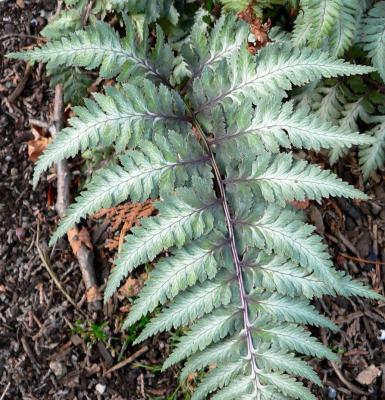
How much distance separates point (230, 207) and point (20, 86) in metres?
1.51

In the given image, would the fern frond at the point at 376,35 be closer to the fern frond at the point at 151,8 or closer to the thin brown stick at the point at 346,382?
the fern frond at the point at 151,8

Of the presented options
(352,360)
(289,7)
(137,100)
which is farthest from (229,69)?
(352,360)

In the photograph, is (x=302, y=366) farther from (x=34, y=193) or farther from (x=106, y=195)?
(x=34, y=193)

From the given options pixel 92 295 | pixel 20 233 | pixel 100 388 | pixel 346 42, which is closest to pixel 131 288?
pixel 92 295

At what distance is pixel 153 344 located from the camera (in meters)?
2.76

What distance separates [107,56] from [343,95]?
112 cm

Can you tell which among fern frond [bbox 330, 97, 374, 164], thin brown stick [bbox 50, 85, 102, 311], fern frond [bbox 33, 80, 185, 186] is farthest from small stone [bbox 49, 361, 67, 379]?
fern frond [bbox 330, 97, 374, 164]

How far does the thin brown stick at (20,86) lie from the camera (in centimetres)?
301

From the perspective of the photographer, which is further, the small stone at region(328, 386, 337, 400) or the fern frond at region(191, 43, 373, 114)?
the small stone at region(328, 386, 337, 400)

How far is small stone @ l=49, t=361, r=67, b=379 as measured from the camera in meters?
2.77

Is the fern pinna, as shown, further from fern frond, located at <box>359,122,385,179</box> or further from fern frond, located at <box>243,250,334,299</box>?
fern frond, located at <box>359,122,385,179</box>

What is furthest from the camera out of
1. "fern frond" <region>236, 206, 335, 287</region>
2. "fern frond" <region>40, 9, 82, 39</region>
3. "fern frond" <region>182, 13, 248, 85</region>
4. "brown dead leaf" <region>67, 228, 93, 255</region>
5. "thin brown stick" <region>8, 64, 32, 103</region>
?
"thin brown stick" <region>8, 64, 32, 103</region>

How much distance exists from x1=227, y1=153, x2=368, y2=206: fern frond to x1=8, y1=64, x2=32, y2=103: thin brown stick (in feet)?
4.89

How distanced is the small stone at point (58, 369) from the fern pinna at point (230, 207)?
1.00m
